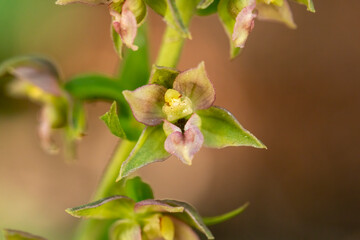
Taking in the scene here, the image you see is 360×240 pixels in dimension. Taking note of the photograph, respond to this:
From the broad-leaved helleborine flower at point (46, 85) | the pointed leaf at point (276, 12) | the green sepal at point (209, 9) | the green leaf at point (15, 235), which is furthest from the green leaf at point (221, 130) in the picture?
the broad-leaved helleborine flower at point (46, 85)

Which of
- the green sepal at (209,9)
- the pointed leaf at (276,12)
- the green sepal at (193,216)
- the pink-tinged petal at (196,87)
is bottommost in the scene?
the green sepal at (193,216)

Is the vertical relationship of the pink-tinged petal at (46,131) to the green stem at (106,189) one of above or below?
above

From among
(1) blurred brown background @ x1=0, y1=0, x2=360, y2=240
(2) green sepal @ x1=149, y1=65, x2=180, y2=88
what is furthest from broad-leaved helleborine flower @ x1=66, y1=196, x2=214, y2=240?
(1) blurred brown background @ x1=0, y1=0, x2=360, y2=240

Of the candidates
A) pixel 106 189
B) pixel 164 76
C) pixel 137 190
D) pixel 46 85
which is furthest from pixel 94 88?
pixel 164 76

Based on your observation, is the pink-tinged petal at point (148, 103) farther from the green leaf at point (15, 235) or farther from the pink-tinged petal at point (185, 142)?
the green leaf at point (15, 235)

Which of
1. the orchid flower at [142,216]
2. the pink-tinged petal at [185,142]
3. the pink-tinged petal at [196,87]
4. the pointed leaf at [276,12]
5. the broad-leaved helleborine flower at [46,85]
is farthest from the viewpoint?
the broad-leaved helleborine flower at [46,85]

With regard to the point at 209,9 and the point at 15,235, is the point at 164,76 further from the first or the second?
the point at 15,235

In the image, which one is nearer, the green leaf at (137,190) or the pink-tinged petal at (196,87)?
A: the pink-tinged petal at (196,87)
